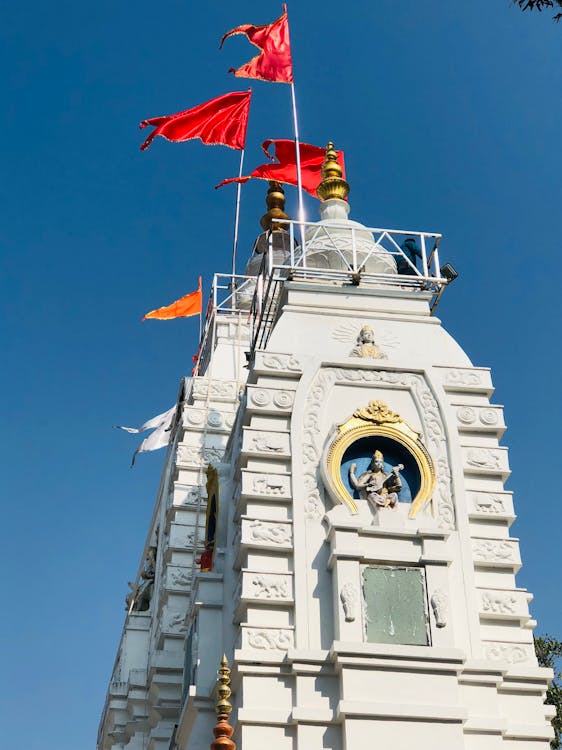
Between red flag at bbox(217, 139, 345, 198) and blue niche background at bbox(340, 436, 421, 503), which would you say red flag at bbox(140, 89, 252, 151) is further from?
blue niche background at bbox(340, 436, 421, 503)

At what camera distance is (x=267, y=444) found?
59.9ft

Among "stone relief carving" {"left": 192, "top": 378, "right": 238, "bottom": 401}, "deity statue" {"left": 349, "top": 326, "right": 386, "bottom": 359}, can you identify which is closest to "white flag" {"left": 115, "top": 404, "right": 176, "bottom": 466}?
"stone relief carving" {"left": 192, "top": 378, "right": 238, "bottom": 401}

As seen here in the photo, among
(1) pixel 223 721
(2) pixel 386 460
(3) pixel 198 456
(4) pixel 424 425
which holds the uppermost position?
(3) pixel 198 456

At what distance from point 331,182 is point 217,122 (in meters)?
3.49

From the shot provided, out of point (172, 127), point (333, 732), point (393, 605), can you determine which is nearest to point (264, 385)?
point (393, 605)

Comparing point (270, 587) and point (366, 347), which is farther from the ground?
point (366, 347)

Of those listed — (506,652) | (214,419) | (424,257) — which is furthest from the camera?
(214,419)

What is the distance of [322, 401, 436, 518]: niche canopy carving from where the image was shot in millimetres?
17828

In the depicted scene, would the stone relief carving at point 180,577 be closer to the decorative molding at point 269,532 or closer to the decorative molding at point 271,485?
the decorative molding at point 271,485

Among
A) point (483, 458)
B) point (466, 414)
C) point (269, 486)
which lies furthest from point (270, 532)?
point (466, 414)

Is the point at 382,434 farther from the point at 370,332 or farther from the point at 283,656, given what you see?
the point at 283,656

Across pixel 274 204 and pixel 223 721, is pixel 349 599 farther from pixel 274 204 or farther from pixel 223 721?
pixel 274 204

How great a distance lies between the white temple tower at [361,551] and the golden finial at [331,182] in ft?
13.2

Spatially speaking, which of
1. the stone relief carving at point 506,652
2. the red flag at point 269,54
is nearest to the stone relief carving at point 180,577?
the stone relief carving at point 506,652
